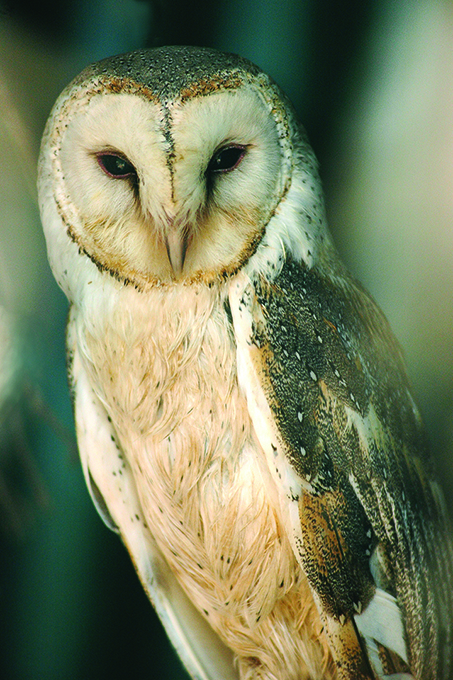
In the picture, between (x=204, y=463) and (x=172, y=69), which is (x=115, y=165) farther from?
(x=204, y=463)

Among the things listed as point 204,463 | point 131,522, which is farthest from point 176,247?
point 131,522

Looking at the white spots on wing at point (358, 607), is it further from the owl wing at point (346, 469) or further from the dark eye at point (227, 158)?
the dark eye at point (227, 158)

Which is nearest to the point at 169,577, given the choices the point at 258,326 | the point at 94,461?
the point at 94,461

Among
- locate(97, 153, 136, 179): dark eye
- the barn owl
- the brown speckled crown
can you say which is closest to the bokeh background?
the barn owl

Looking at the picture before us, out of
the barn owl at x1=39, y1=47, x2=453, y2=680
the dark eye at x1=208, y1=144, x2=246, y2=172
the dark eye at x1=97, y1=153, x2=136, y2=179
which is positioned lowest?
the barn owl at x1=39, y1=47, x2=453, y2=680

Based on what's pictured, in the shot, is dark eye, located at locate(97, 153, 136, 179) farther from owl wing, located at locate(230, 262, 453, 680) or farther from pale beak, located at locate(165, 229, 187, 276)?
owl wing, located at locate(230, 262, 453, 680)
